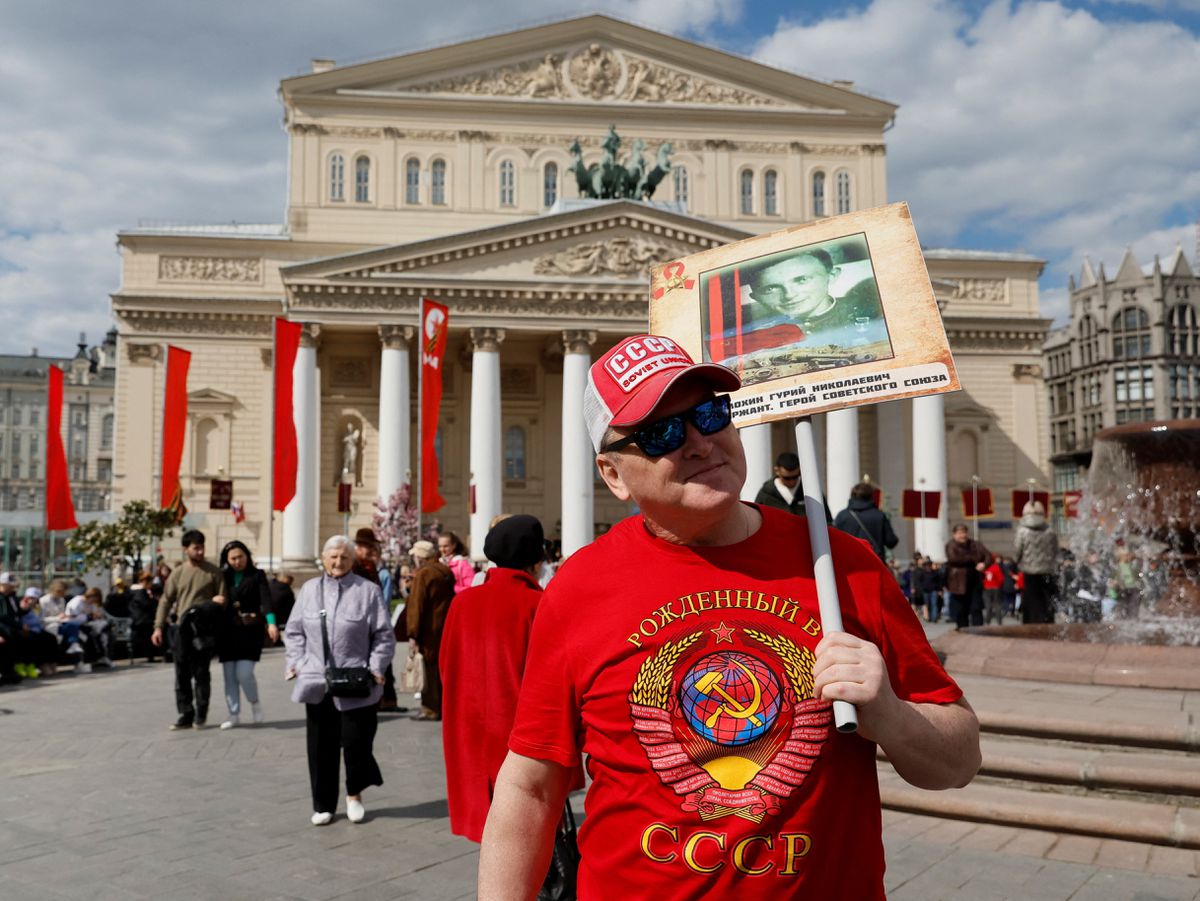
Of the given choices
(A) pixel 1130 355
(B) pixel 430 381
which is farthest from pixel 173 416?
(A) pixel 1130 355

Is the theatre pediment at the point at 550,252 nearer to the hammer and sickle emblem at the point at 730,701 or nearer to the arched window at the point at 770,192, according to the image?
the arched window at the point at 770,192

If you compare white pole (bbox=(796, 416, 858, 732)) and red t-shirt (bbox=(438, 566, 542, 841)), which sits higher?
white pole (bbox=(796, 416, 858, 732))

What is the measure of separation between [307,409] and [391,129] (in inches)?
551

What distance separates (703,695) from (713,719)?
5 cm

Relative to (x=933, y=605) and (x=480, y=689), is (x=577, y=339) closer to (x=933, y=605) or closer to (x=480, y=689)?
(x=933, y=605)

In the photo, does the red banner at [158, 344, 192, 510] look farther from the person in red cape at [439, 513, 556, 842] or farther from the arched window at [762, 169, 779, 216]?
the arched window at [762, 169, 779, 216]

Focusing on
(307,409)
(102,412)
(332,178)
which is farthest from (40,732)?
(102,412)

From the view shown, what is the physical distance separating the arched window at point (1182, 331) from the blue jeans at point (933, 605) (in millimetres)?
66140

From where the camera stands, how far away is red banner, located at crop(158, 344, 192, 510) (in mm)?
28281

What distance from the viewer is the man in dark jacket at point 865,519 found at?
31.4 feet

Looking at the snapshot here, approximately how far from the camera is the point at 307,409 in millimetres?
36312

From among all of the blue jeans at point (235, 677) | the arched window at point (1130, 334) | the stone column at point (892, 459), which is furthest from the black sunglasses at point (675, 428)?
the arched window at point (1130, 334)

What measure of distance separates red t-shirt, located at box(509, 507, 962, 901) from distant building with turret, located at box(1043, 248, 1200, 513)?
274 feet

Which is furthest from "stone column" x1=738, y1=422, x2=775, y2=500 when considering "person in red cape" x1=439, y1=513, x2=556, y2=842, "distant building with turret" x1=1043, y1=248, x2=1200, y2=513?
"distant building with turret" x1=1043, y1=248, x2=1200, y2=513
